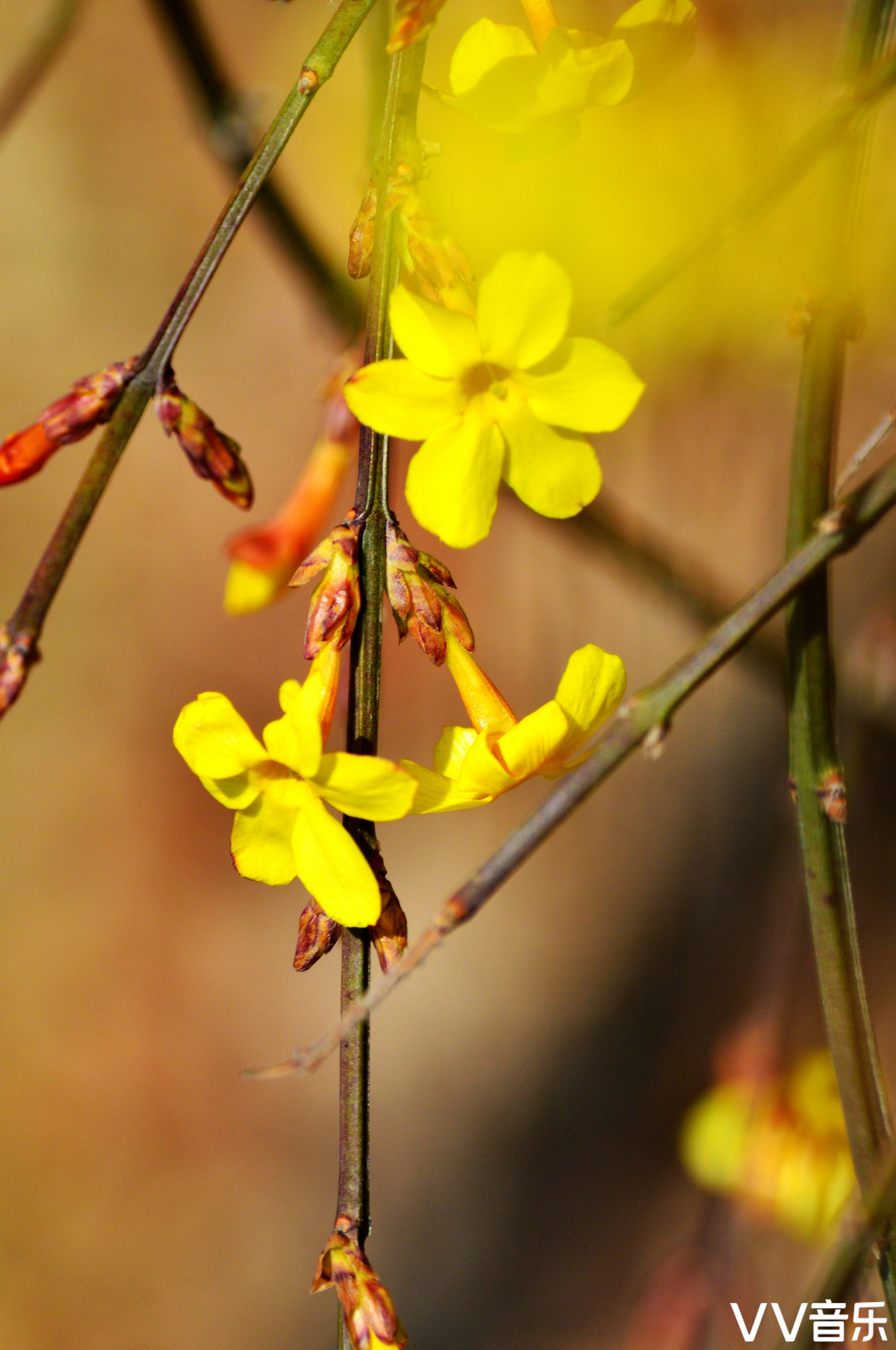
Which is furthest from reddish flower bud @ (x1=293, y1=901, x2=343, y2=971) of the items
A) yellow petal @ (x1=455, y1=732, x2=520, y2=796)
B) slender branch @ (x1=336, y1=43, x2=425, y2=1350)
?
yellow petal @ (x1=455, y1=732, x2=520, y2=796)

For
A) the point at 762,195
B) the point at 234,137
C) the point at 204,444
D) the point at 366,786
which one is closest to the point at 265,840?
the point at 366,786

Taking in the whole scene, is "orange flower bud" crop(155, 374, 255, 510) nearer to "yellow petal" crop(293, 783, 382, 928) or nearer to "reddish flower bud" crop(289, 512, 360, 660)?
"reddish flower bud" crop(289, 512, 360, 660)

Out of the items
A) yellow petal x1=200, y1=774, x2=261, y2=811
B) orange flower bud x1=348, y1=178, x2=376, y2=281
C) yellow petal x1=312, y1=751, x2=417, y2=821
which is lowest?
yellow petal x1=312, y1=751, x2=417, y2=821

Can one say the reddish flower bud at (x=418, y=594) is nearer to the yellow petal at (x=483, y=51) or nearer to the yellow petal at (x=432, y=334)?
the yellow petal at (x=432, y=334)

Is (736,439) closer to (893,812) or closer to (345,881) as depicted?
(893,812)

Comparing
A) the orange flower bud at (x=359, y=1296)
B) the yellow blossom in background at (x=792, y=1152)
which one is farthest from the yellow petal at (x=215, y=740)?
the yellow blossom in background at (x=792, y=1152)

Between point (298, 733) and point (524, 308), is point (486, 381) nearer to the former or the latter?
point (524, 308)

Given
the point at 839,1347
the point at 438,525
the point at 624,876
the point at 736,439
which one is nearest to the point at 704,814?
the point at 624,876
